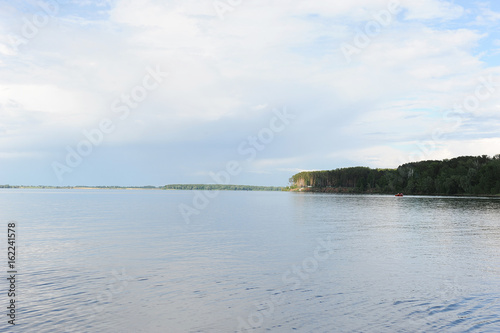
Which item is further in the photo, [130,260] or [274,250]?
[274,250]

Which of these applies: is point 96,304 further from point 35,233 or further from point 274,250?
point 35,233

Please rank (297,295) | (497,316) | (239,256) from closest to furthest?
1. (497,316)
2. (297,295)
3. (239,256)

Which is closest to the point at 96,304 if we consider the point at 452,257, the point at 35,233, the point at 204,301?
the point at 204,301

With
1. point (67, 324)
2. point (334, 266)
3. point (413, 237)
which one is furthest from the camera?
point (413, 237)

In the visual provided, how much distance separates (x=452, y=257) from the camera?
1195 inches

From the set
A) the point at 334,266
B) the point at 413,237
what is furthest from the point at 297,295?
the point at 413,237

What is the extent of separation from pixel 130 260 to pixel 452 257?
24.9 m

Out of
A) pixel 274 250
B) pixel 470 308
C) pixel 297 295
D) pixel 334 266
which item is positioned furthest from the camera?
pixel 274 250

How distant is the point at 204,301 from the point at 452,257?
71.6 ft

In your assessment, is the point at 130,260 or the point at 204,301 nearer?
the point at 204,301

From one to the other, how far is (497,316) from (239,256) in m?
17.7

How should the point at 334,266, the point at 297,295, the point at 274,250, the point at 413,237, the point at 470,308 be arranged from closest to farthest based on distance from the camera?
the point at 470,308, the point at 297,295, the point at 334,266, the point at 274,250, the point at 413,237

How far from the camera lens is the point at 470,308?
57.4ft

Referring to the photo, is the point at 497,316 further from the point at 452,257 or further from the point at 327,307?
the point at 452,257
